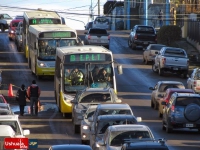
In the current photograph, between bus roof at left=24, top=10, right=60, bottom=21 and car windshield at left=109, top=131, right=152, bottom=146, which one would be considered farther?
bus roof at left=24, top=10, right=60, bottom=21

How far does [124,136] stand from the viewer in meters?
20.1

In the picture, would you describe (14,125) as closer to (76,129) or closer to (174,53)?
(76,129)

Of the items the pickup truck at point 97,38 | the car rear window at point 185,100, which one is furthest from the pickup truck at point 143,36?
the car rear window at point 185,100

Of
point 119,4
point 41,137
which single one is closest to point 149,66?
point 41,137

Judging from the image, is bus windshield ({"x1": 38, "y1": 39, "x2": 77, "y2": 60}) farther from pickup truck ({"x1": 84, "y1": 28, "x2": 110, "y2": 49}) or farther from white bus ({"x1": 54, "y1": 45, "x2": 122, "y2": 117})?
pickup truck ({"x1": 84, "y1": 28, "x2": 110, "y2": 49})

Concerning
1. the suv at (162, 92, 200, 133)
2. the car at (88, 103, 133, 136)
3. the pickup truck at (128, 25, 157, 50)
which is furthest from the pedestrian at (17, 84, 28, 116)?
the pickup truck at (128, 25, 157, 50)

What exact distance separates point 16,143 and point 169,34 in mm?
52997

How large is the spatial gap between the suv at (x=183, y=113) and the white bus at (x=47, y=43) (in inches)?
650

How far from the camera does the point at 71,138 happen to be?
28016 mm

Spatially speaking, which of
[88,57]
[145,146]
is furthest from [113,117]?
[88,57]

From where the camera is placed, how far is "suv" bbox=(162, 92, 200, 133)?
28750 mm

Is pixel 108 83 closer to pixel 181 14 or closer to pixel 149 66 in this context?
pixel 149 66

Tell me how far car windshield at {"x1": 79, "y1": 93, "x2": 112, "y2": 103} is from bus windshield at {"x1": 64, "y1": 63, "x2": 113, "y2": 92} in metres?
3.30

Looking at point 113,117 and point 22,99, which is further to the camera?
point 22,99
